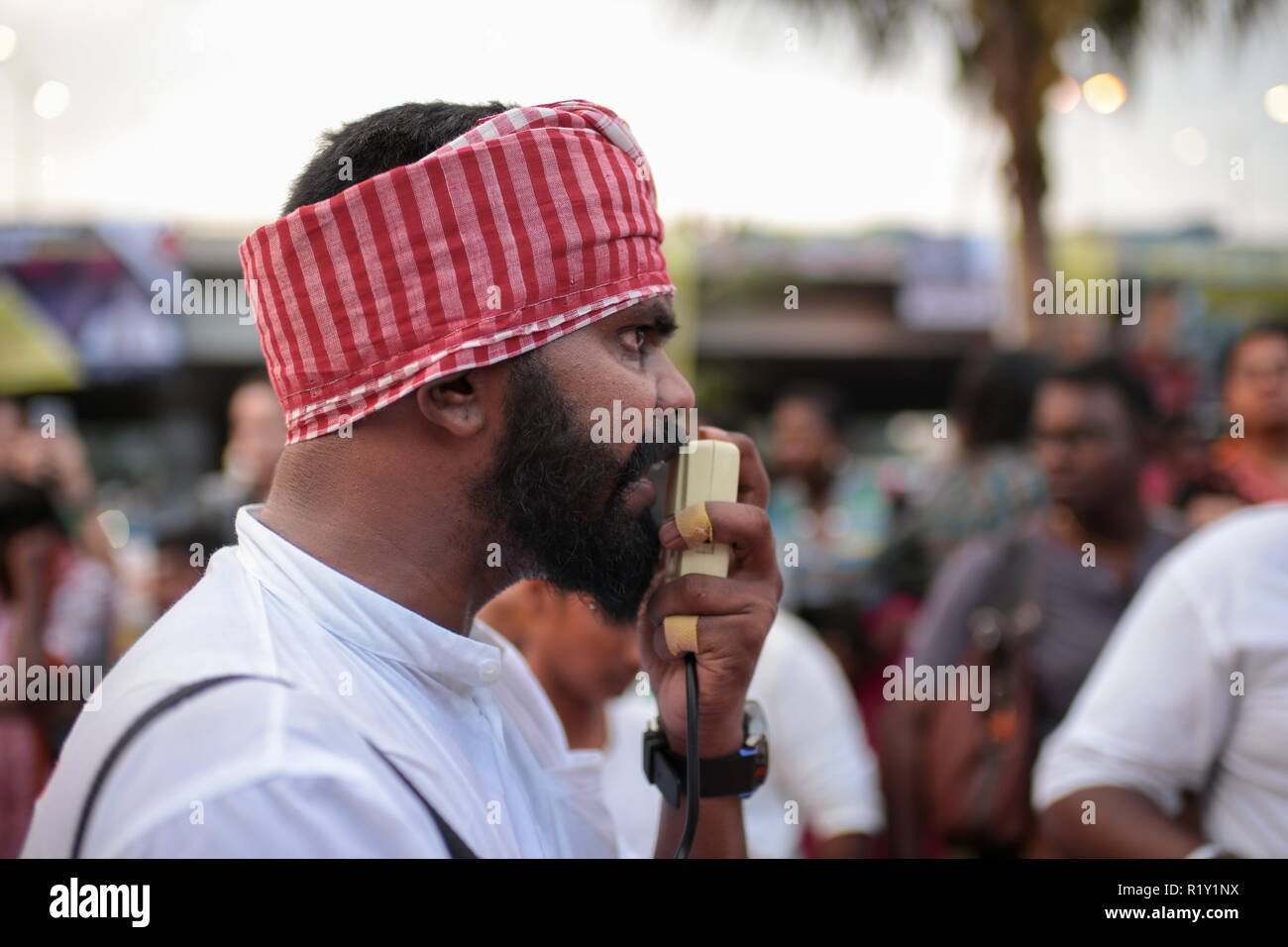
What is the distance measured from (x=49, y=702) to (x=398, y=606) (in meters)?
3.81

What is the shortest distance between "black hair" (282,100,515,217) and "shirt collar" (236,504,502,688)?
20.2 inches

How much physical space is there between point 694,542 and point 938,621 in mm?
2419

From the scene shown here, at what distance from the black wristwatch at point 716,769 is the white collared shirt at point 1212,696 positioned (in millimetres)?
1012

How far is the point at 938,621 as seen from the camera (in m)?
3.89

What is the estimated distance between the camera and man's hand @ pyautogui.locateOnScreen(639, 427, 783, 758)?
172 centimetres

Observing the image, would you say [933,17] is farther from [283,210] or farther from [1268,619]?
[283,210]

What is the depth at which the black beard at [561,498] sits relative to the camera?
1.60 m

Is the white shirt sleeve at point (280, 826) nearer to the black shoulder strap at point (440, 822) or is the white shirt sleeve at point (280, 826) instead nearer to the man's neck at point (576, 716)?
the black shoulder strap at point (440, 822)

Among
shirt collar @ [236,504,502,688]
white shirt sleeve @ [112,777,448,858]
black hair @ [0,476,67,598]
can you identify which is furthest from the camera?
black hair @ [0,476,67,598]

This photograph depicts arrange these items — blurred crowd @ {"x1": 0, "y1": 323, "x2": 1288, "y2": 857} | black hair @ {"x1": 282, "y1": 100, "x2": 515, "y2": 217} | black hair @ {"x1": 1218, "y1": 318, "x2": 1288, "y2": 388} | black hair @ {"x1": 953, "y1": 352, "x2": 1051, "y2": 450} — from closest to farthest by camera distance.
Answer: black hair @ {"x1": 282, "y1": 100, "x2": 515, "y2": 217} → blurred crowd @ {"x1": 0, "y1": 323, "x2": 1288, "y2": 857} → black hair @ {"x1": 1218, "y1": 318, "x2": 1288, "y2": 388} → black hair @ {"x1": 953, "y1": 352, "x2": 1051, "y2": 450}

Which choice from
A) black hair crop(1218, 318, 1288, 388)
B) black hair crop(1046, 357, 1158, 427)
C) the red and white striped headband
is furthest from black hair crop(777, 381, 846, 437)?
the red and white striped headband

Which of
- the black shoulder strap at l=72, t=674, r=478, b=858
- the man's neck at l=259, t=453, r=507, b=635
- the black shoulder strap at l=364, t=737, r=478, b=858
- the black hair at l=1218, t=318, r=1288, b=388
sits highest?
the black hair at l=1218, t=318, r=1288, b=388

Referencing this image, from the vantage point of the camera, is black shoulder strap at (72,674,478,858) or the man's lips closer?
black shoulder strap at (72,674,478,858)

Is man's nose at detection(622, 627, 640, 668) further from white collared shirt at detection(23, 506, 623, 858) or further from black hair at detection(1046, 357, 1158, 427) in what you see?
black hair at detection(1046, 357, 1158, 427)
